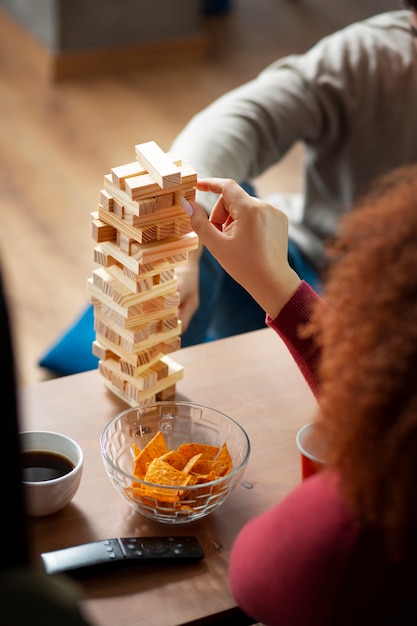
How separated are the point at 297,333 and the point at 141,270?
0.22 metres

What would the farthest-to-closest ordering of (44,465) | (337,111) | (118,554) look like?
(337,111), (44,465), (118,554)

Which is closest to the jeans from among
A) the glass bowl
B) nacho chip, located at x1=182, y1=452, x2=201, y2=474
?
the glass bowl

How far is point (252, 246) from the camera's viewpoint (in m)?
1.23

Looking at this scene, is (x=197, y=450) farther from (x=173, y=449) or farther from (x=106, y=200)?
(x=106, y=200)

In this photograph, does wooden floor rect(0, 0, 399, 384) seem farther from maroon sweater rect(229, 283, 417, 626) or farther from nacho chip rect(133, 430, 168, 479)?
maroon sweater rect(229, 283, 417, 626)

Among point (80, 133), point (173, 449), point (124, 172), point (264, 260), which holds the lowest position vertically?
point (80, 133)

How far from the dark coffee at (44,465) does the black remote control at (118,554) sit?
11 cm

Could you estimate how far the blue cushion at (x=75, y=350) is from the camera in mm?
1850

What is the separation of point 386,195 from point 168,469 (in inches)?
16.5

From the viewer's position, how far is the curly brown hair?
0.76 metres

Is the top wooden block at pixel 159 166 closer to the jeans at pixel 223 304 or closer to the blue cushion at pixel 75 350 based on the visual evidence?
the jeans at pixel 223 304

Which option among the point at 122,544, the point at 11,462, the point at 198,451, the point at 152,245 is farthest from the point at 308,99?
the point at 11,462

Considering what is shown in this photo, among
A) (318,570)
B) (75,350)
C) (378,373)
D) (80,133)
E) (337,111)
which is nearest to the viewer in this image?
(378,373)

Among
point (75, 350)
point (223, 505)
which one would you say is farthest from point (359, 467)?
point (75, 350)
